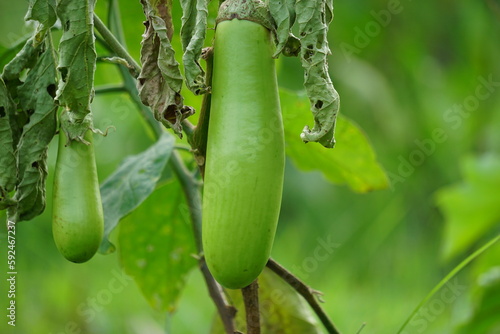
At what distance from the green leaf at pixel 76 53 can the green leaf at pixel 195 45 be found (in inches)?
4.0

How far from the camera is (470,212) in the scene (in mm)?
1715

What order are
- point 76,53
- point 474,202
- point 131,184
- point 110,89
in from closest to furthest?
point 76,53
point 131,184
point 110,89
point 474,202

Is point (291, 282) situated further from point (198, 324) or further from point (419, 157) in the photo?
point (419, 157)

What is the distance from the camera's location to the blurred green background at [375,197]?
6.84ft

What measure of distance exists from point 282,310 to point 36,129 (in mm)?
426

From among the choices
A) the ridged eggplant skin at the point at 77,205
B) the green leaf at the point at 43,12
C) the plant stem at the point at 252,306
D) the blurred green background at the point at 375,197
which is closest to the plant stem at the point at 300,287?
the plant stem at the point at 252,306

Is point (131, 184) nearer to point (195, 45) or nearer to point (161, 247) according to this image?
point (161, 247)

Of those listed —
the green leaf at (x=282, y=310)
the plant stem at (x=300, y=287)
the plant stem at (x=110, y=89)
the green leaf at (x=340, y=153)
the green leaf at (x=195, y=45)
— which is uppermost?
the green leaf at (x=195, y=45)

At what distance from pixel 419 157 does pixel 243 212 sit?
2.06 meters

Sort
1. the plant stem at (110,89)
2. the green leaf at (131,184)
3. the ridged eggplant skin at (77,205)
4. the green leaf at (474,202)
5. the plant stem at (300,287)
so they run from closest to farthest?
the ridged eggplant skin at (77,205), the plant stem at (300,287), the green leaf at (131,184), the plant stem at (110,89), the green leaf at (474,202)

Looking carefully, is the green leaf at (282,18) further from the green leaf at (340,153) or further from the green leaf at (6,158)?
the green leaf at (340,153)

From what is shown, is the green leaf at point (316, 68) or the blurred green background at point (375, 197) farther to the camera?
the blurred green background at point (375, 197)

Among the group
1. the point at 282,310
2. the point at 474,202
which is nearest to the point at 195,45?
the point at 282,310

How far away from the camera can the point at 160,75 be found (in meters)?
0.62
